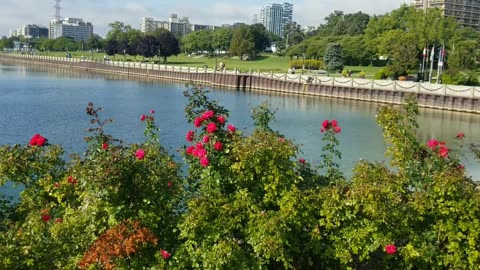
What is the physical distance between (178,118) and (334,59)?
176ft

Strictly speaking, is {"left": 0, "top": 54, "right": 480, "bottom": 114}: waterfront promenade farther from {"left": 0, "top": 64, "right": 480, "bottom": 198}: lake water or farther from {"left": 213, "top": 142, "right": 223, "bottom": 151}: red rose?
{"left": 213, "top": 142, "right": 223, "bottom": 151}: red rose

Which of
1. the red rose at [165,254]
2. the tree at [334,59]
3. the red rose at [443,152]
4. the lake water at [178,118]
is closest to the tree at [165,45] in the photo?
the tree at [334,59]

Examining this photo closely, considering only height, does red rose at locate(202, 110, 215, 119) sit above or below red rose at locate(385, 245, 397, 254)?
above

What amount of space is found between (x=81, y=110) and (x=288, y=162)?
46.1 m

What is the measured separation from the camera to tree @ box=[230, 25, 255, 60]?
449ft

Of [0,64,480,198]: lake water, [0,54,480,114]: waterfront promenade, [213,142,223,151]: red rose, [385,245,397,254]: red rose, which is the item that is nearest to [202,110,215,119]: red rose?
[213,142,223,151]: red rose

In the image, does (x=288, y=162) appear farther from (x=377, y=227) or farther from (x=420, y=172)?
(x=420, y=172)

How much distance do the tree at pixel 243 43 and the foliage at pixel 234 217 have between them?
129 m

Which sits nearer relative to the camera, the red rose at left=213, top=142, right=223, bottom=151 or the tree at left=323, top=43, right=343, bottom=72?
the red rose at left=213, top=142, right=223, bottom=151

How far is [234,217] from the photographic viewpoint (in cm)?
808

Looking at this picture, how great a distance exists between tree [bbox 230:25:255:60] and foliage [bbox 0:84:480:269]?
424 ft

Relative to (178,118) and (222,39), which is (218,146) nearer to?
(178,118)

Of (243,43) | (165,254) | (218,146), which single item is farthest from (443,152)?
(243,43)

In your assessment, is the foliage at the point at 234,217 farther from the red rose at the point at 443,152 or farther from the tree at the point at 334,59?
the tree at the point at 334,59
